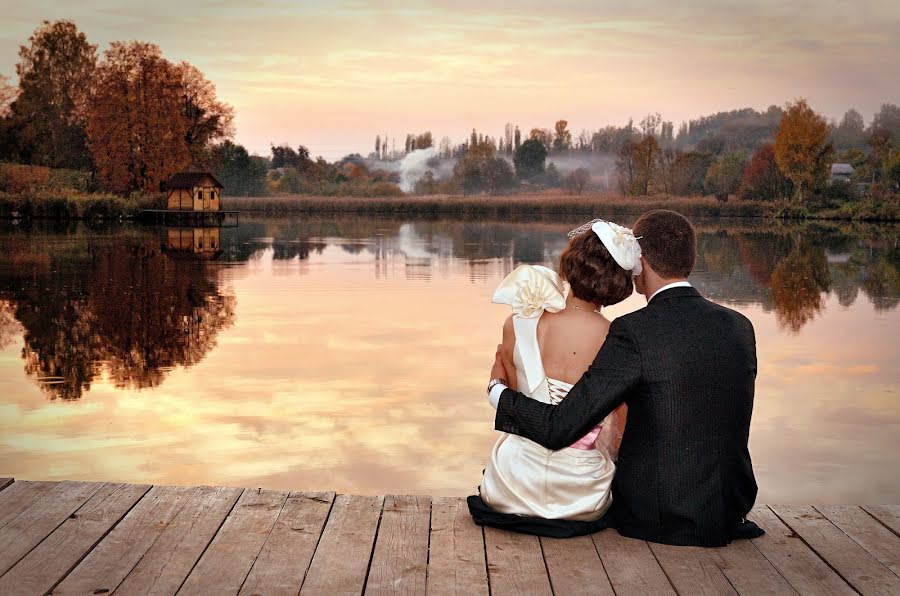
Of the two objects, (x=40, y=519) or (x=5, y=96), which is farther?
(x=5, y=96)

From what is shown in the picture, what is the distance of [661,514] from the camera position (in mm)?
3885

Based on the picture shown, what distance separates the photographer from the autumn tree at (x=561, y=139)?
476 feet

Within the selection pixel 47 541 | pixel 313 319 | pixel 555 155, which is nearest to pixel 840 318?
pixel 313 319

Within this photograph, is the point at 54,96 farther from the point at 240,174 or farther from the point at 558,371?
the point at 558,371

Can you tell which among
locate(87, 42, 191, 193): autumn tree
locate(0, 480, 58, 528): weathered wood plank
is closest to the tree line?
locate(87, 42, 191, 193): autumn tree

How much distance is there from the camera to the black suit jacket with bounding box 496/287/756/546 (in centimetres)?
379

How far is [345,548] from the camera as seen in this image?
384 centimetres

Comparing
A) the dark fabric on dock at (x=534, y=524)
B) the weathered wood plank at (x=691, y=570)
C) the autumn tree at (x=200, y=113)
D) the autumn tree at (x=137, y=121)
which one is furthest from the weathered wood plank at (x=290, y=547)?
the autumn tree at (x=200, y=113)

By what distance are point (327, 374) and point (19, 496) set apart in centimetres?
547

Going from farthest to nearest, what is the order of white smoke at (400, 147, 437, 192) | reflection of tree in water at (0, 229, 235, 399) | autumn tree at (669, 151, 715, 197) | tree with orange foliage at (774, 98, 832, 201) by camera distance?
white smoke at (400, 147, 437, 192)
autumn tree at (669, 151, 715, 197)
tree with orange foliage at (774, 98, 832, 201)
reflection of tree in water at (0, 229, 235, 399)

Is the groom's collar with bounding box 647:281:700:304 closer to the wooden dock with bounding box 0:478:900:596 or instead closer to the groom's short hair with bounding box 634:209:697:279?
the groom's short hair with bounding box 634:209:697:279

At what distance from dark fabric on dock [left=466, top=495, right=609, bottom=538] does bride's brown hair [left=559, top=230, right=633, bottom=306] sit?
0.85 m

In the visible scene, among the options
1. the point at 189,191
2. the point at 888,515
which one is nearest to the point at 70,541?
the point at 888,515

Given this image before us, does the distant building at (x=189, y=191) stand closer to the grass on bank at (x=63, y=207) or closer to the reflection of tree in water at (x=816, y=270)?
the grass on bank at (x=63, y=207)
